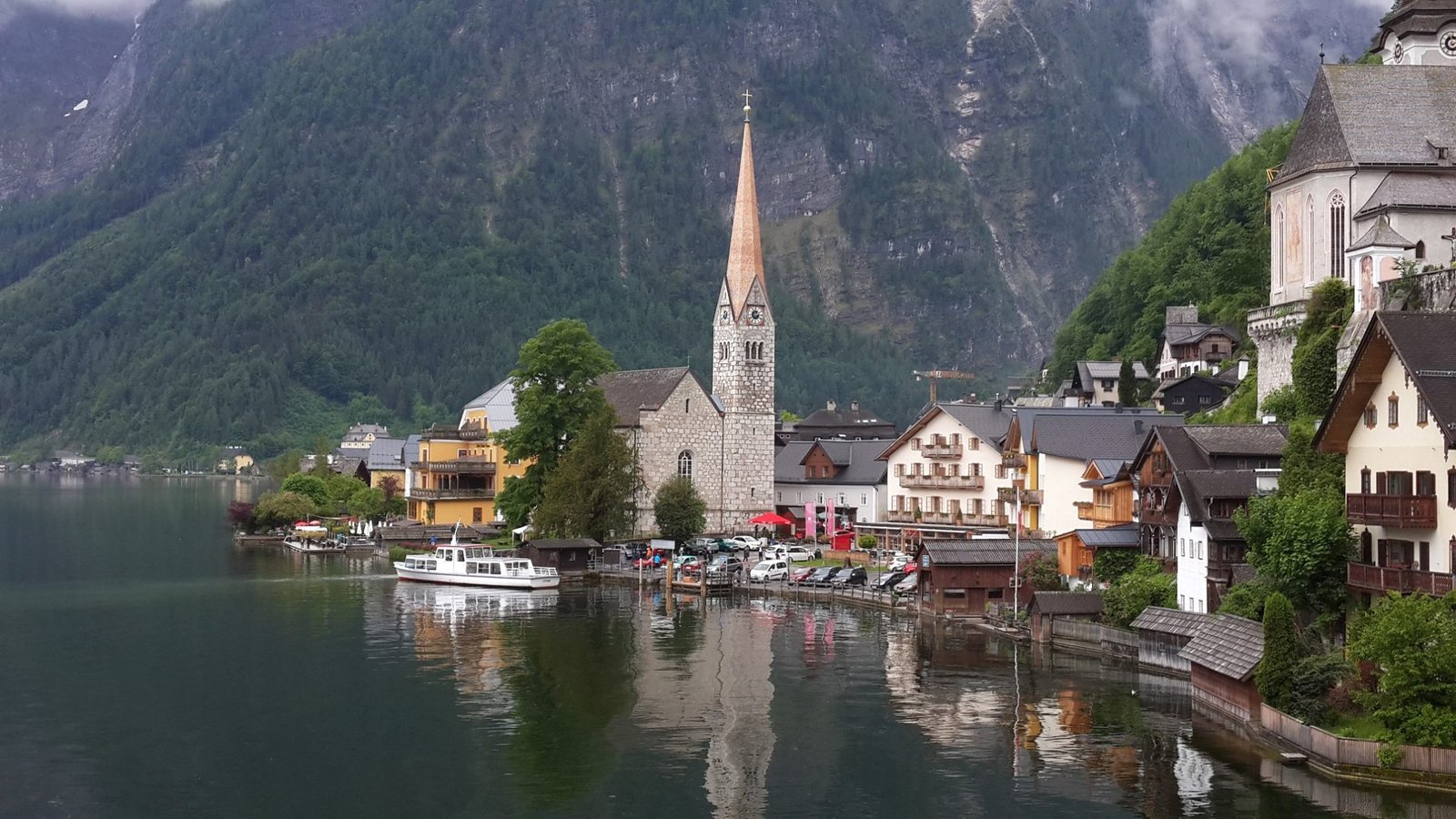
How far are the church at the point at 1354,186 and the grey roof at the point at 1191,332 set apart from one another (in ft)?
117

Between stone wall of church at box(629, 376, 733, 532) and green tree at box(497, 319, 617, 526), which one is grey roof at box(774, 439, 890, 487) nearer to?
stone wall of church at box(629, 376, 733, 532)

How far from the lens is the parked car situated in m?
75.6

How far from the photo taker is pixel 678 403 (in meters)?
105

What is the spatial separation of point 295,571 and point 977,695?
5342cm

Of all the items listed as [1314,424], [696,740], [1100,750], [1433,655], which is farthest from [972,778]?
[1314,424]

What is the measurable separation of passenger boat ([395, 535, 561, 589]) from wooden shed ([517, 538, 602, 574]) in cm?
109

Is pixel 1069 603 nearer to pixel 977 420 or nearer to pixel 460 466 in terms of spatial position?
pixel 977 420

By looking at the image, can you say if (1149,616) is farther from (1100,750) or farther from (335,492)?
(335,492)

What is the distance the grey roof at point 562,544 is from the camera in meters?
89.2

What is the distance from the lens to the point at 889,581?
3014 inches

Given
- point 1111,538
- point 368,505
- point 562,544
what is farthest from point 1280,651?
point 368,505

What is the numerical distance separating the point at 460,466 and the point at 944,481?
124 feet

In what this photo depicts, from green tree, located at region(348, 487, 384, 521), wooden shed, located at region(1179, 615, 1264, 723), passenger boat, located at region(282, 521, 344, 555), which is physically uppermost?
green tree, located at region(348, 487, 384, 521)

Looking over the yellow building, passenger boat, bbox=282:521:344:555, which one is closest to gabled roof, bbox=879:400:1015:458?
the yellow building
